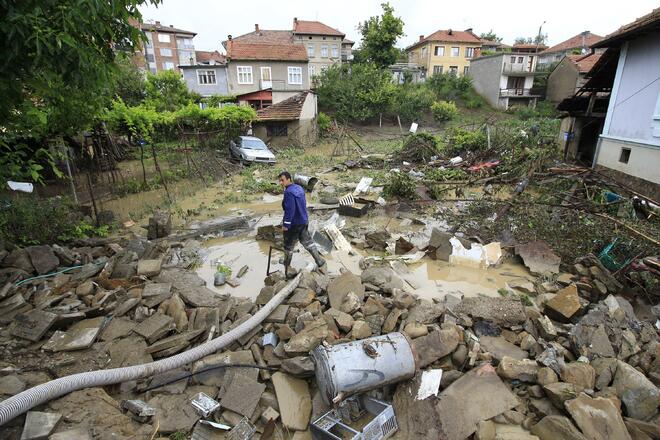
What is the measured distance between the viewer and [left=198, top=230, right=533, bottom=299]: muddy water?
6.41 meters

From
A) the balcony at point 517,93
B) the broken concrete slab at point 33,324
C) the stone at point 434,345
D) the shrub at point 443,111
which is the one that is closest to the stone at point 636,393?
the stone at point 434,345

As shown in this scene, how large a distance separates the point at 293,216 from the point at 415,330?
111 inches

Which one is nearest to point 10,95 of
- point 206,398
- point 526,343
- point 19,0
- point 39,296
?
point 19,0

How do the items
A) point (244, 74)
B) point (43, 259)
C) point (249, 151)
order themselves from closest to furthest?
point (43, 259) → point (249, 151) → point (244, 74)

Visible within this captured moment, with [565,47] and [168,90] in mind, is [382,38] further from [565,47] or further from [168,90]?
[565,47]

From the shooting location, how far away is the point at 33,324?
4094 millimetres

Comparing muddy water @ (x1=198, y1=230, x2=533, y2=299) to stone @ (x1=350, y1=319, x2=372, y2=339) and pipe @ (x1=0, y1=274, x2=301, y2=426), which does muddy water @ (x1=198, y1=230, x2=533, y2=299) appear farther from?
stone @ (x1=350, y1=319, x2=372, y2=339)

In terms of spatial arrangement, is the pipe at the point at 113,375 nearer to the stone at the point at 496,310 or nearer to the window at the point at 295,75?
the stone at the point at 496,310

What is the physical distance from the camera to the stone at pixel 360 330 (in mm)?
4219

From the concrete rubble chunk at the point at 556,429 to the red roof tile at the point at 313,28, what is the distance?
135 feet

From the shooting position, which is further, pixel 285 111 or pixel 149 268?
pixel 285 111

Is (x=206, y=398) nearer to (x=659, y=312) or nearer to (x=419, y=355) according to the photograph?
(x=419, y=355)

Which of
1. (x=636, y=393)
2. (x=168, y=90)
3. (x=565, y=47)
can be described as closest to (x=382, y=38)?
(x=168, y=90)

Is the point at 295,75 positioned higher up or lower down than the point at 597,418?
higher up
